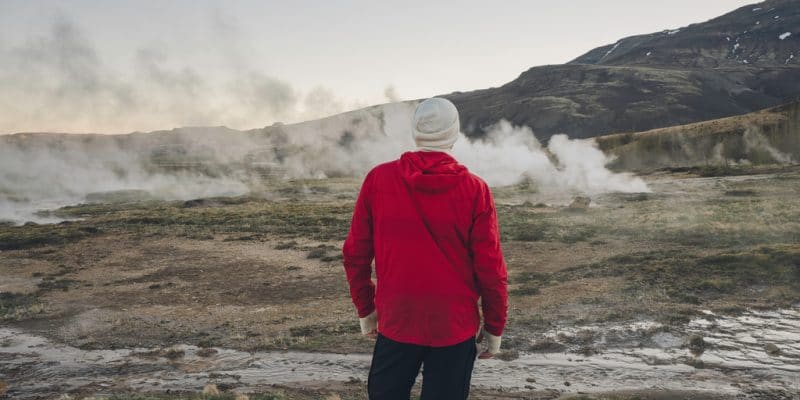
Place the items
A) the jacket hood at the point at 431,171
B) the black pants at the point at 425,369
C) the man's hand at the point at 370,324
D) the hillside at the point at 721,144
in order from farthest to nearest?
the hillside at the point at 721,144
the man's hand at the point at 370,324
the black pants at the point at 425,369
the jacket hood at the point at 431,171

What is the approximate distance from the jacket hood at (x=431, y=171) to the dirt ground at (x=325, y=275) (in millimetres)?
5337

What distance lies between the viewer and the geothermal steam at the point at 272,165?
48.8 meters

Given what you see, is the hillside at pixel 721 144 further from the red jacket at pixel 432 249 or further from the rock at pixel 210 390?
the red jacket at pixel 432 249

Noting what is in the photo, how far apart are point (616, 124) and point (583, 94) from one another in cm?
2569

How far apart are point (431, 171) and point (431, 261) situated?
0.45 meters

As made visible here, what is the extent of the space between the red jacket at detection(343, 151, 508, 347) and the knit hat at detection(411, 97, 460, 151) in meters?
0.08

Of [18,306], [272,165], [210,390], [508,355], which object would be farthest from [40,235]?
[272,165]

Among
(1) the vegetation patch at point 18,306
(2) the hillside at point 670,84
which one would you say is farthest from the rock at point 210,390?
(2) the hillside at point 670,84

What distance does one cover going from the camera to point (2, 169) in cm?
5872

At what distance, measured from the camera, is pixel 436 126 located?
8.98 ft

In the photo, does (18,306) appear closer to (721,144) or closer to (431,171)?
(431,171)

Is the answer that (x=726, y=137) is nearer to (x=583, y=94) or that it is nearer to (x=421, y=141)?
(x=421, y=141)

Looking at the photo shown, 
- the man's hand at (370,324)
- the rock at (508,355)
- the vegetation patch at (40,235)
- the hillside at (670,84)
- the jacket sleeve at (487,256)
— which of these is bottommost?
the rock at (508,355)

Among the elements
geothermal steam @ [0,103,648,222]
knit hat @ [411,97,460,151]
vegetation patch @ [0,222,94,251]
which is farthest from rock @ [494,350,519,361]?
geothermal steam @ [0,103,648,222]
